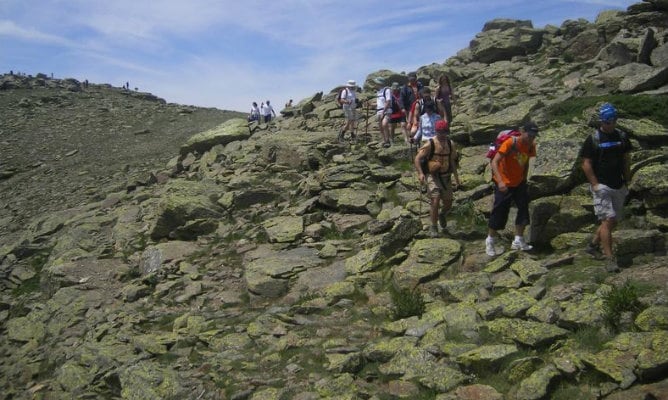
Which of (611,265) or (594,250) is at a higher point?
(594,250)

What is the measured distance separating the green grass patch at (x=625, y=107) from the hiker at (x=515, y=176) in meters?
5.17

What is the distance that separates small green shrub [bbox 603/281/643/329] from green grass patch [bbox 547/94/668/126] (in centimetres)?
770

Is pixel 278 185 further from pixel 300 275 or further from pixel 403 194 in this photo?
pixel 300 275

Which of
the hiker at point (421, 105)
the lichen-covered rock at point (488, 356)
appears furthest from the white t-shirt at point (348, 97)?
the lichen-covered rock at point (488, 356)

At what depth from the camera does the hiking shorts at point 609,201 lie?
27.8ft

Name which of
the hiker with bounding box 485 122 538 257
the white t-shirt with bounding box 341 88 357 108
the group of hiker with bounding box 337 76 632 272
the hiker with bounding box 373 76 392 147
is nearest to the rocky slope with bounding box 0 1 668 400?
the group of hiker with bounding box 337 76 632 272

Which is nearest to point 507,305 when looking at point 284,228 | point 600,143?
point 600,143

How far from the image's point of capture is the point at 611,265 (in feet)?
27.6

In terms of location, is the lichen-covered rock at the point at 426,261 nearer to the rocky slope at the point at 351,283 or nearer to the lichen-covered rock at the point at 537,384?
the rocky slope at the point at 351,283

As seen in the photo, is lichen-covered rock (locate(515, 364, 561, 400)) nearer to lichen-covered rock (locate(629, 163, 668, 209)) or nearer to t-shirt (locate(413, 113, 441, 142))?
lichen-covered rock (locate(629, 163, 668, 209))

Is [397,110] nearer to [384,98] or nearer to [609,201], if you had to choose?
[384,98]

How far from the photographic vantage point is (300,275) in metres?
11.8

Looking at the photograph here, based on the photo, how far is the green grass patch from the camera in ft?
42.5

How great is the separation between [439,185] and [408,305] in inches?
129
